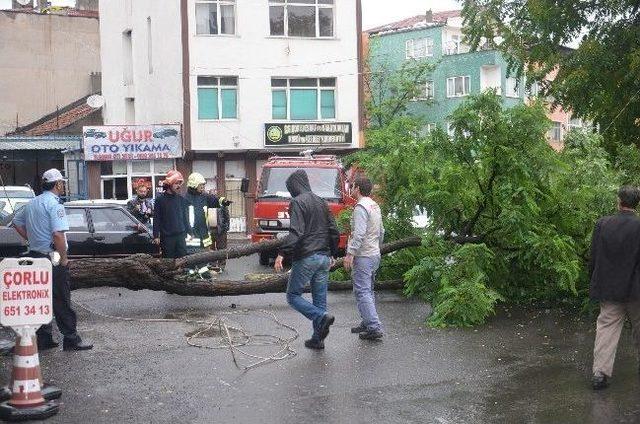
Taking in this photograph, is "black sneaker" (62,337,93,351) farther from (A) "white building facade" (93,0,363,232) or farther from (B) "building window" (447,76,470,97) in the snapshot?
(B) "building window" (447,76,470,97)

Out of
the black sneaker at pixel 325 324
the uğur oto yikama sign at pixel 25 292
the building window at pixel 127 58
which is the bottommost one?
the black sneaker at pixel 325 324

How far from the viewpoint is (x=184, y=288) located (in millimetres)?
11914

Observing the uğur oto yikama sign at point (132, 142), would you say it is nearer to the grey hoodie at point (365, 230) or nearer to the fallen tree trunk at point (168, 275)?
the fallen tree trunk at point (168, 275)

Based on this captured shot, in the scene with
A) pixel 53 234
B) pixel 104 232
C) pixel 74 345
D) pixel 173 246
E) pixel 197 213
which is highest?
pixel 53 234

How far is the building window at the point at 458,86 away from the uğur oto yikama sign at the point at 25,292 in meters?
45.8

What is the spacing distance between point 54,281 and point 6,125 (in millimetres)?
38876

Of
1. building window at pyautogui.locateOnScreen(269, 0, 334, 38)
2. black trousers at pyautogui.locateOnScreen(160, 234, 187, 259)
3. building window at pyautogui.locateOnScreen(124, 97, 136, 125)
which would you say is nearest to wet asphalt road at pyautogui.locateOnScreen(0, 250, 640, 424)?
black trousers at pyautogui.locateOnScreen(160, 234, 187, 259)

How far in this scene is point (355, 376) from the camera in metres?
8.05

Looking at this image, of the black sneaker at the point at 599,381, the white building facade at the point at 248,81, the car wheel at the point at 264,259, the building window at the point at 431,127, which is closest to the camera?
the black sneaker at the point at 599,381

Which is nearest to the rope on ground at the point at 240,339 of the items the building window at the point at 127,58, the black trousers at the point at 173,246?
the black trousers at the point at 173,246

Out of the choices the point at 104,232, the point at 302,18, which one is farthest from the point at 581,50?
the point at 302,18

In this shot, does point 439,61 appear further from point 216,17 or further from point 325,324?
point 325,324

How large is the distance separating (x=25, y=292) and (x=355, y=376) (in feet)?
9.89

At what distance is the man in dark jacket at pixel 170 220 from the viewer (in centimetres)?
1267
